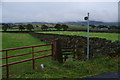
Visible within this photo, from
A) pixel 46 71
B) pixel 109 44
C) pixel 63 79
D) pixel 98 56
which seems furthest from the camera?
pixel 109 44

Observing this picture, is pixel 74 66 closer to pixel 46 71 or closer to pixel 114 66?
pixel 46 71

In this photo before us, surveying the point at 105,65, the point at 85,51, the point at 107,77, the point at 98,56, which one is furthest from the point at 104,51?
the point at 107,77

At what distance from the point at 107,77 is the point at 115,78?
0.26m

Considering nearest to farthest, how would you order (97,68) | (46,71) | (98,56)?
(46,71)
(97,68)
(98,56)

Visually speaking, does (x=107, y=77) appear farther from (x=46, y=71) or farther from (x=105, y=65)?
(x=46, y=71)

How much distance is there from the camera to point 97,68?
641 cm

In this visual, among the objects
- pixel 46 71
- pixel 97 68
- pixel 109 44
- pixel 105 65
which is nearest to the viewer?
pixel 46 71

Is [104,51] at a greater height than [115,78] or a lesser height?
greater

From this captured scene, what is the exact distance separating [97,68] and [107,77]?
1079 mm

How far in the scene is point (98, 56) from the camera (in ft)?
27.7

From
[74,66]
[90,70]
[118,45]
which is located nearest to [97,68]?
[90,70]

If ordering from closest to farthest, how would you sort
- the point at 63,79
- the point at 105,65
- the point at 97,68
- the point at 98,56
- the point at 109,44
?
1. the point at 63,79
2. the point at 97,68
3. the point at 105,65
4. the point at 98,56
5. the point at 109,44

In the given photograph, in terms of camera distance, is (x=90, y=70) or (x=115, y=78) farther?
(x=90, y=70)

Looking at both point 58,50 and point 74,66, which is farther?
point 58,50
